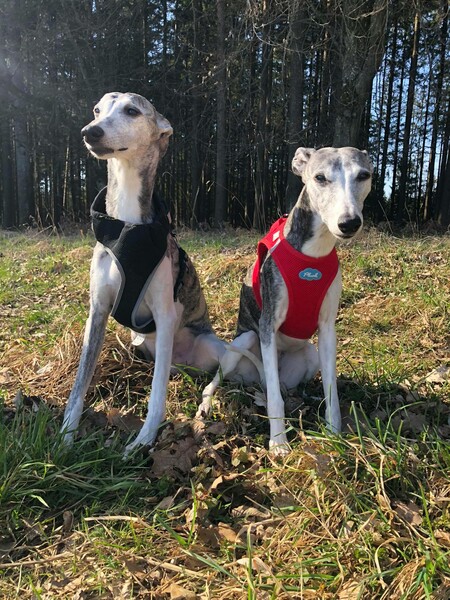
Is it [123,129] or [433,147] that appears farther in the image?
[433,147]

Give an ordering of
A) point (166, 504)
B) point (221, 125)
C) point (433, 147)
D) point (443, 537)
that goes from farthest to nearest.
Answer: point (433, 147) → point (221, 125) → point (166, 504) → point (443, 537)

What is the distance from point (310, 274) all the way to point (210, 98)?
13.4m

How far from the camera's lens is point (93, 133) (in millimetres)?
2666

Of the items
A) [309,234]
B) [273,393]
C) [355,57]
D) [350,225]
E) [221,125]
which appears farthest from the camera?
[221,125]

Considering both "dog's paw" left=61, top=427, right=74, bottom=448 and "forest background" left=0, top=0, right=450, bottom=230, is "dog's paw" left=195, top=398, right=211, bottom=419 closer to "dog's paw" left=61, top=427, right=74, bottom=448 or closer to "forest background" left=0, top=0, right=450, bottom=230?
"dog's paw" left=61, top=427, right=74, bottom=448

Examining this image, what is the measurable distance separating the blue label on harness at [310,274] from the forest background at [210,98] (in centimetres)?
951

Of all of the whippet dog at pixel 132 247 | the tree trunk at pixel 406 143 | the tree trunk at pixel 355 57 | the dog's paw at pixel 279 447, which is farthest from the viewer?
the tree trunk at pixel 406 143

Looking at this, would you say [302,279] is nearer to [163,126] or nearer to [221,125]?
[163,126]

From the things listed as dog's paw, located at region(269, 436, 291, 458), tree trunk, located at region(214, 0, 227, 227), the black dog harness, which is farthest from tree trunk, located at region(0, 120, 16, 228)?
dog's paw, located at region(269, 436, 291, 458)

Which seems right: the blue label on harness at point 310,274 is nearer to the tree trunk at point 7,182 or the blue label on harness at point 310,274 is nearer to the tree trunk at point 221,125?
the tree trunk at point 221,125

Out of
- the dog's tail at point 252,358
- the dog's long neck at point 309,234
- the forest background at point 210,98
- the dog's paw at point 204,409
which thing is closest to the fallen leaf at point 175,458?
the dog's paw at point 204,409

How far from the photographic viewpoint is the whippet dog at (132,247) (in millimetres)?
2812

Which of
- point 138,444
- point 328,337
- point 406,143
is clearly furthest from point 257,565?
point 406,143

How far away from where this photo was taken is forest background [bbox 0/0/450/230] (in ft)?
43.5
